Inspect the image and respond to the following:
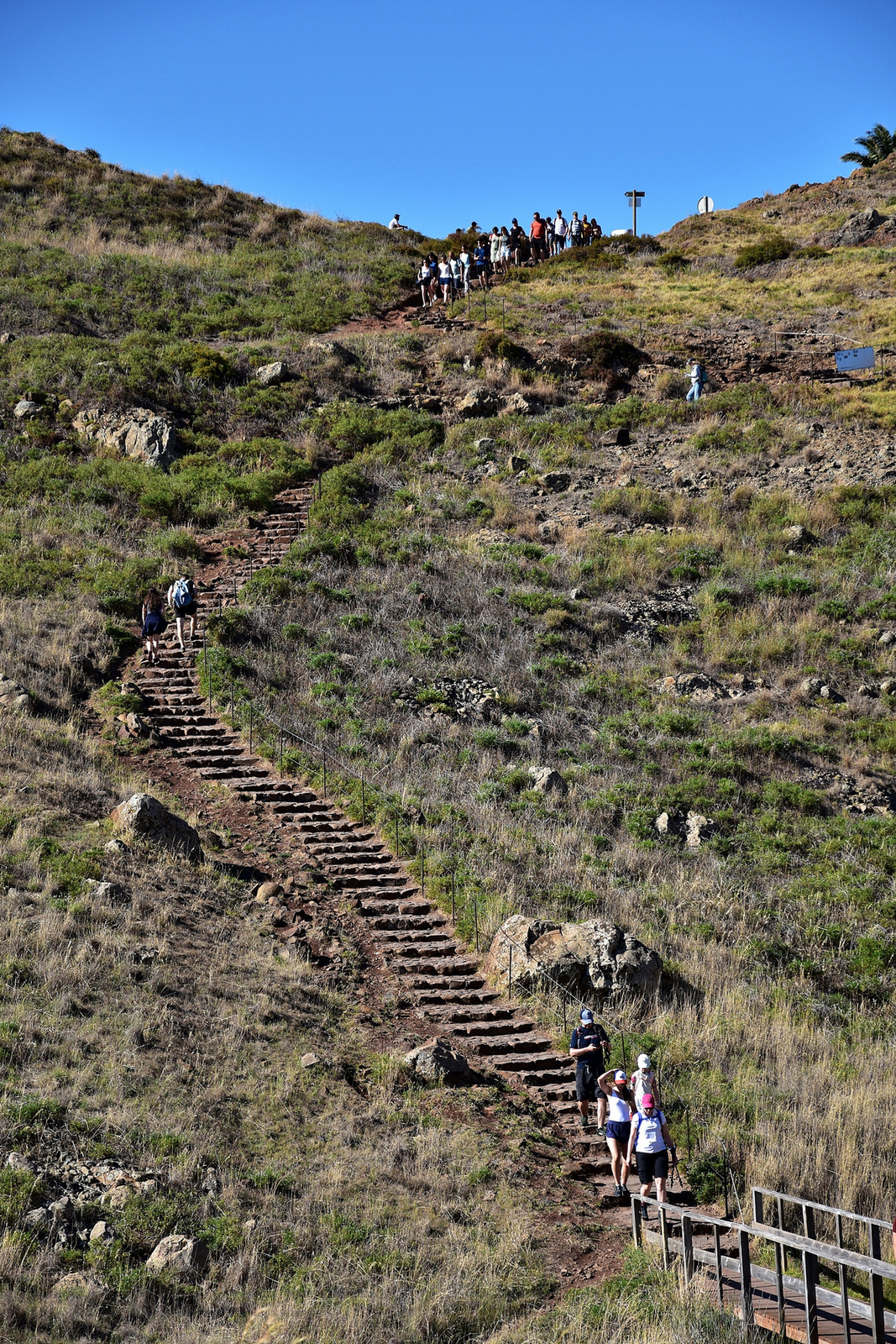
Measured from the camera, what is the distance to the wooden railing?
5.59 meters

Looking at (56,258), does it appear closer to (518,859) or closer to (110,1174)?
(518,859)

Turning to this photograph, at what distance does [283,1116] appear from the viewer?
830cm

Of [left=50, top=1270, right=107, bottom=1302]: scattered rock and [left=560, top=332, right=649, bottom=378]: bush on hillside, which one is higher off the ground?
[left=560, top=332, right=649, bottom=378]: bush on hillside

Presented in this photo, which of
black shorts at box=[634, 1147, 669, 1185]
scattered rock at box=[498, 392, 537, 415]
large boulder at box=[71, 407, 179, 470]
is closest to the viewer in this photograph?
black shorts at box=[634, 1147, 669, 1185]

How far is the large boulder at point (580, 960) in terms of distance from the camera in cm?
1073

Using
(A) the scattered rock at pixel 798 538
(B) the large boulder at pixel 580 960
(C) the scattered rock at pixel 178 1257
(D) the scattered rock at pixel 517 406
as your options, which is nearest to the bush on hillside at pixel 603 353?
(D) the scattered rock at pixel 517 406

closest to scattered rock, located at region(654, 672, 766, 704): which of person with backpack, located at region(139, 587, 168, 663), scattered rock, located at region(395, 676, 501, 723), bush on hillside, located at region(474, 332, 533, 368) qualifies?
scattered rock, located at region(395, 676, 501, 723)

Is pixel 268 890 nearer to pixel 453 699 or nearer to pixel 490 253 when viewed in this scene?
pixel 453 699

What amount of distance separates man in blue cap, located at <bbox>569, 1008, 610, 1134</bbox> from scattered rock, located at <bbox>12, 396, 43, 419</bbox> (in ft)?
71.8

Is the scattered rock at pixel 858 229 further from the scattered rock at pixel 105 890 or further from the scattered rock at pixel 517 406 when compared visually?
the scattered rock at pixel 105 890

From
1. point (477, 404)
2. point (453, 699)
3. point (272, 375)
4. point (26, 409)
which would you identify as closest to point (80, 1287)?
point (453, 699)

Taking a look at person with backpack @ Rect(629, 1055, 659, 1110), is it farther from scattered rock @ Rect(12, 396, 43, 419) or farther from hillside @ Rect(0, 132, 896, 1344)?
scattered rock @ Rect(12, 396, 43, 419)

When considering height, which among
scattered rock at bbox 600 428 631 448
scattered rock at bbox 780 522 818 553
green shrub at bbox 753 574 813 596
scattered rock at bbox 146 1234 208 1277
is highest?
scattered rock at bbox 600 428 631 448

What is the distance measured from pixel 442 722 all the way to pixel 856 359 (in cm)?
1799
